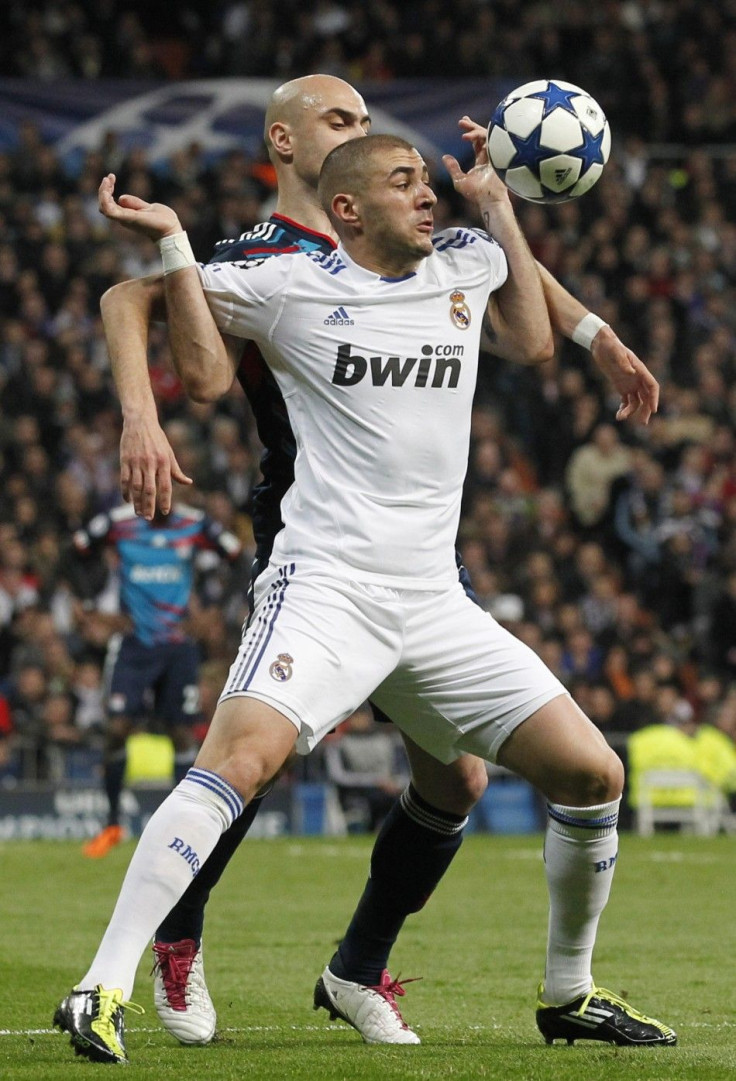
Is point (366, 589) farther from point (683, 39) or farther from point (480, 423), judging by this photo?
point (683, 39)

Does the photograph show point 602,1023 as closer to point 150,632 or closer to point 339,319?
point 339,319

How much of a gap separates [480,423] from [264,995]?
48.6 ft

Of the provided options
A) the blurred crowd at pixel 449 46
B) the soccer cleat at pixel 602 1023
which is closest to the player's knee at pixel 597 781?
the soccer cleat at pixel 602 1023

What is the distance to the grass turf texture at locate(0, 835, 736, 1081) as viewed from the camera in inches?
206

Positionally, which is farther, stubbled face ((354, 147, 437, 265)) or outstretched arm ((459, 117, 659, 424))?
outstretched arm ((459, 117, 659, 424))

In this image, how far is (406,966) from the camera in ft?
26.8

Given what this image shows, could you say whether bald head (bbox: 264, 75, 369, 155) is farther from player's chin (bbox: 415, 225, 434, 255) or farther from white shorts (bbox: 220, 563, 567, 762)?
white shorts (bbox: 220, 563, 567, 762)

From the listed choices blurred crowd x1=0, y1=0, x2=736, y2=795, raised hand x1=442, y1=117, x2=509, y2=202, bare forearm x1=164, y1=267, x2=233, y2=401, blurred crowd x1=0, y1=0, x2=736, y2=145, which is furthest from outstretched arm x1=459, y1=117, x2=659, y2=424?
blurred crowd x1=0, y1=0, x2=736, y2=145

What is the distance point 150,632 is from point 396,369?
9.56m

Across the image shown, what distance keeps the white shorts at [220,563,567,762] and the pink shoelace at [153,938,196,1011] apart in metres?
1.06

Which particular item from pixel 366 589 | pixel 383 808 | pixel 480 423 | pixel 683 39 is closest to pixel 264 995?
pixel 366 589

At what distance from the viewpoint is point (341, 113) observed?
21.0ft

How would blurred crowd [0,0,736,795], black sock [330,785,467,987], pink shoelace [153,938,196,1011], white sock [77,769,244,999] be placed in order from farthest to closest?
blurred crowd [0,0,736,795] → black sock [330,785,467,987] → pink shoelace [153,938,196,1011] → white sock [77,769,244,999]

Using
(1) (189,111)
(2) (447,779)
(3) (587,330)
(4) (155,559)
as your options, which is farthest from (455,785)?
(1) (189,111)
